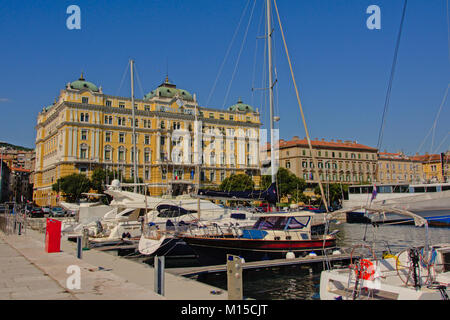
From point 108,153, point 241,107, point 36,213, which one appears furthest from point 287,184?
point 36,213

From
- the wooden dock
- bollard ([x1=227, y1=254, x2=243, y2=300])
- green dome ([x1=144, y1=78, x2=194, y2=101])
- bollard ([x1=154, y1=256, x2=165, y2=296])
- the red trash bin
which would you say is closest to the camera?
bollard ([x1=227, y1=254, x2=243, y2=300])

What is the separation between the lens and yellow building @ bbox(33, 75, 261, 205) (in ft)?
245

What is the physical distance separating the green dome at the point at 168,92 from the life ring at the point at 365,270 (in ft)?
259

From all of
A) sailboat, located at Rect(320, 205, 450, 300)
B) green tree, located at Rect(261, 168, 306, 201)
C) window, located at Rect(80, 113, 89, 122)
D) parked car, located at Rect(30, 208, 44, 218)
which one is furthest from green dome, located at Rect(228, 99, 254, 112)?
sailboat, located at Rect(320, 205, 450, 300)

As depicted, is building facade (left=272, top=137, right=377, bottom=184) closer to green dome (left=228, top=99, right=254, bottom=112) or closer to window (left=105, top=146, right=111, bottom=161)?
green dome (left=228, top=99, right=254, bottom=112)

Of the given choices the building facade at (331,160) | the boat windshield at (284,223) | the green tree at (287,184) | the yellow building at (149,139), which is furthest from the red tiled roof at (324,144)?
the boat windshield at (284,223)

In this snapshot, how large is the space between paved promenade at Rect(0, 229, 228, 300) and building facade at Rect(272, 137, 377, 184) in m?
87.1

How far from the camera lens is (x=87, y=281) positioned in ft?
34.2

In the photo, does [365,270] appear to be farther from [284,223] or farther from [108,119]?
[108,119]

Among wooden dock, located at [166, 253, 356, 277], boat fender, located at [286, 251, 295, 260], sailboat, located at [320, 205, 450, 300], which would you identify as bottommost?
wooden dock, located at [166, 253, 356, 277]

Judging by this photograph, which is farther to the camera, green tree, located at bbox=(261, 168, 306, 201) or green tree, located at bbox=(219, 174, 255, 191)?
green tree, located at bbox=(261, 168, 306, 201)

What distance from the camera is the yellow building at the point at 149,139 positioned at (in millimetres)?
74812

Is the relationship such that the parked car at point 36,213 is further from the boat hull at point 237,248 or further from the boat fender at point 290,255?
the boat fender at point 290,255

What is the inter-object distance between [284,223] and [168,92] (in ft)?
233
